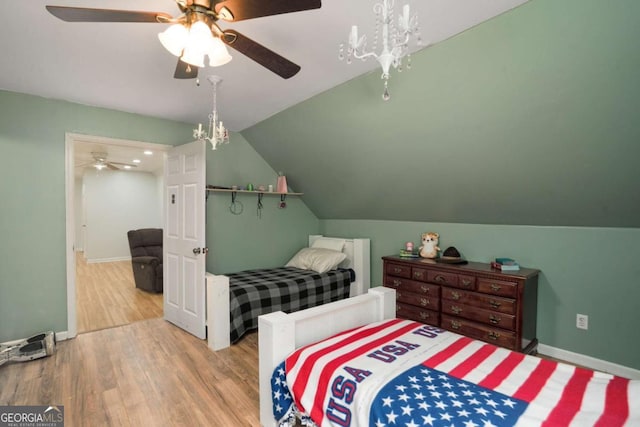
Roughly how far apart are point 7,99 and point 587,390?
4.33 m

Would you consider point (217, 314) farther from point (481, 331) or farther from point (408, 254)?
point (481, 331)

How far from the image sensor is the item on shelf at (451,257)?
3086 millimetres

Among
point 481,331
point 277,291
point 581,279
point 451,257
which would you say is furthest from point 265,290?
point 581,279

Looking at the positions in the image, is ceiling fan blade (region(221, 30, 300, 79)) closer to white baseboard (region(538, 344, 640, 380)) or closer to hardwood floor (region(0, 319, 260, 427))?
hardwood floor (region(0, 319, 260, 427))

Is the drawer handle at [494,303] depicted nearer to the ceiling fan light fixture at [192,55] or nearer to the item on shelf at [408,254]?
the item on shelf at [408,254]

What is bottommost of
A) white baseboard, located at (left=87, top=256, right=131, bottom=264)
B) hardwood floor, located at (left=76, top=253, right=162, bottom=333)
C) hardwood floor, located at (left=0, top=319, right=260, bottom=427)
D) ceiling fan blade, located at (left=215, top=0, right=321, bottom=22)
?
hardwood floor, located at (left=0, top=319, right=260, bottom=427)

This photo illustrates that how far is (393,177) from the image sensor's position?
10.5 ft

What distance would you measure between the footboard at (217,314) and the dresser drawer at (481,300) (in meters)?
2.05

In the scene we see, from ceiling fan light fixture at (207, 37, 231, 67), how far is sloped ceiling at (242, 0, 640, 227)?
1229 mm

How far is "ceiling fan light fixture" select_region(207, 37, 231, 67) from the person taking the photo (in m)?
1.37

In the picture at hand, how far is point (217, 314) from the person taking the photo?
2.79 meters

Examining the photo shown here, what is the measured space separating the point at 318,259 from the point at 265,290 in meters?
0.95

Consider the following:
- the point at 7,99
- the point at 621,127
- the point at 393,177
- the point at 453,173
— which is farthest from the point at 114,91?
the point at 621,127

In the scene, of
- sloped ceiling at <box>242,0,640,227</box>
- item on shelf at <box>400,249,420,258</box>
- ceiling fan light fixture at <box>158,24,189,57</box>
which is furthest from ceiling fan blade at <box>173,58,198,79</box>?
item on shelf at <box>400,249,420,258</box>
